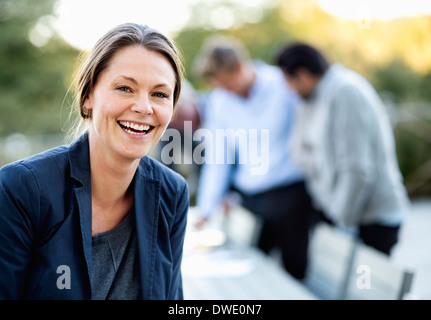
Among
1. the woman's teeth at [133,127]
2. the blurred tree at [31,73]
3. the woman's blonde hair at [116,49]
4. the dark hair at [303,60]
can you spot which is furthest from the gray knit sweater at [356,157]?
the blurred tree at [31,73]

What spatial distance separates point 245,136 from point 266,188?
0.44m

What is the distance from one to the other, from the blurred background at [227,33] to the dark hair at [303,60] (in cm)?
32

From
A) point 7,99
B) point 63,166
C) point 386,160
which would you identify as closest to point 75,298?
point 63,166

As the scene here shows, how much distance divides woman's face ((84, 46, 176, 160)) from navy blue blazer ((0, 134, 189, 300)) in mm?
105

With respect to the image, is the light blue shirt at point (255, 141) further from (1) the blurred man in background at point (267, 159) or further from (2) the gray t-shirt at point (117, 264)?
(2) the gray t-shirt at point (117, 264)

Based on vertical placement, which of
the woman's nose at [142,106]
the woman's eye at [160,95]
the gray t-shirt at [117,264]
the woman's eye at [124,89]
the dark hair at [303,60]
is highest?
the dark hair at [303,60]

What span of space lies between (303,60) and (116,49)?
196 cm

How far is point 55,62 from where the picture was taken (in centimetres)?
1723

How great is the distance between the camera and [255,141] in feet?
12.1

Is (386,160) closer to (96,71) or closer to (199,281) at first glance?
(199,281)

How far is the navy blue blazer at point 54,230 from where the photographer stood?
129 cm

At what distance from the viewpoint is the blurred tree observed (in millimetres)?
15945

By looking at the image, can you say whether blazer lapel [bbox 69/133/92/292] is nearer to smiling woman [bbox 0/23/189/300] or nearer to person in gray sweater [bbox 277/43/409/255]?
smiling woman [bbox 0/23/189/300]

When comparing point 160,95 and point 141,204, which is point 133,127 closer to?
point 160,95
